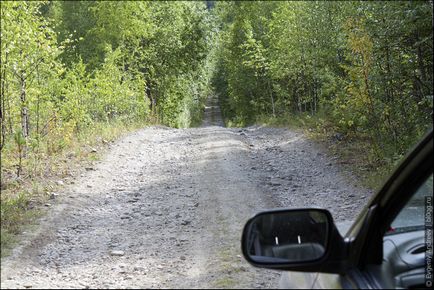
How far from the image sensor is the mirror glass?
1914 millimetres

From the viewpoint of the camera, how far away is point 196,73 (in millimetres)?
30844

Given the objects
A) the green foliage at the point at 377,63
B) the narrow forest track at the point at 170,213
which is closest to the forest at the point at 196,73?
the green foliage at the point at 377,63

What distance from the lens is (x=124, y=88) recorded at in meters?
19.0

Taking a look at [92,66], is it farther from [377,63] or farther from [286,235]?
[286,235]

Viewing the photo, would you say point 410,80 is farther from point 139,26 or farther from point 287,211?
point 139,26

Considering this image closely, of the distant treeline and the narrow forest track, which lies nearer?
the narrow forest track

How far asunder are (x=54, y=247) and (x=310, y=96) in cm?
1446

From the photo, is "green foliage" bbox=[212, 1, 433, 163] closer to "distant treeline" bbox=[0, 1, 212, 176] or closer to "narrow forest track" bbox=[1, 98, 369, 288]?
"narrow forest track" bbox=[1, 98, 369, 288]

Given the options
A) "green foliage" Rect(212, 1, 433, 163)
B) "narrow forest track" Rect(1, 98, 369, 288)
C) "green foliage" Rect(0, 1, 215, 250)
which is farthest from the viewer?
"green foliage" Rect(0, 1, 215, 250)

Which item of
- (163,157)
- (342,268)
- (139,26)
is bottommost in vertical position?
(163,157)

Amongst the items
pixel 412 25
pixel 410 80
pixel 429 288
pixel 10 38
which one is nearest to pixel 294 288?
pixel 429 288

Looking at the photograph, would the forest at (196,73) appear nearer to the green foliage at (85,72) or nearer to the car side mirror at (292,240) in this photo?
the green foliage at (85,72)

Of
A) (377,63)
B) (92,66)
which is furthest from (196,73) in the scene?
(377,63)

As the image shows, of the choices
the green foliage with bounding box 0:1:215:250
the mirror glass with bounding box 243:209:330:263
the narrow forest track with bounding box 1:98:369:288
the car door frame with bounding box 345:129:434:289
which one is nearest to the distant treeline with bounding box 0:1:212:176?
the green foliage with bounding box 0:1:215:250
